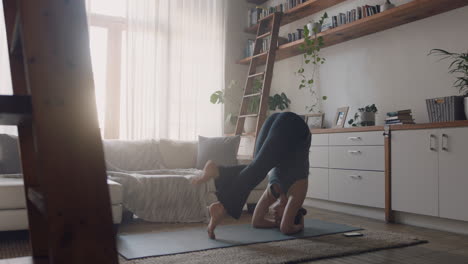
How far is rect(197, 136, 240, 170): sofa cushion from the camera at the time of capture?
388 centimetres

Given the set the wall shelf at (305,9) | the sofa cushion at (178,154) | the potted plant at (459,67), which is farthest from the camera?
the wall shelf at (305,9)

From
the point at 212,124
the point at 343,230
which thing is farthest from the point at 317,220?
the point at 212,124

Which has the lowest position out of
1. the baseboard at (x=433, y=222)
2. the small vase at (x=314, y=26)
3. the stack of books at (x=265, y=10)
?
the baseboard at (x=433, y=222)

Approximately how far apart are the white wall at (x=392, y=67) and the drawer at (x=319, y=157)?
56 centimetres

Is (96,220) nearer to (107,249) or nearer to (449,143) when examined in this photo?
(107,249)

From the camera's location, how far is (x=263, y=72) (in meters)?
4.73

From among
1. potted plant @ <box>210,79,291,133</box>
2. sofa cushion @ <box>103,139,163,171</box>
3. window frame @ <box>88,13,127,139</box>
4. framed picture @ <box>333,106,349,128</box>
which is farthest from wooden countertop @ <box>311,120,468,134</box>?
window frame @ <box>88,13,127,139</box>

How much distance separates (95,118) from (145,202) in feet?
8.75

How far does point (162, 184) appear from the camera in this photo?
10.4 feet

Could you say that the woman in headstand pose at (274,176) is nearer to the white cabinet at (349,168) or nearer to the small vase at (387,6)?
the white cabinet at (349,168)

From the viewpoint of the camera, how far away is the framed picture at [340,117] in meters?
4.08

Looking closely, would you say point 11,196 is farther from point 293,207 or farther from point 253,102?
point 253,102

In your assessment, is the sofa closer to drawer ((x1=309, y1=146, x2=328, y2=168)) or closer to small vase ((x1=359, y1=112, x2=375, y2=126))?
drawer ((x1=309, y1=146, x2=328, y2=168))

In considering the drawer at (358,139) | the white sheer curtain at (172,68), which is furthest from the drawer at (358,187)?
the white sheer curtain at (172,68)
